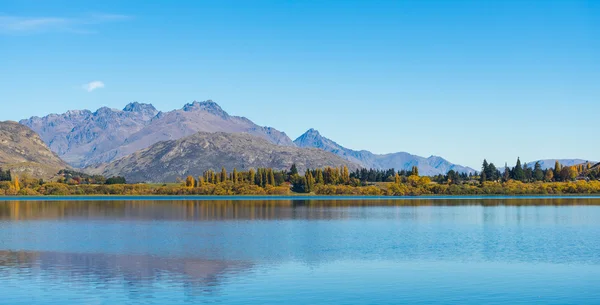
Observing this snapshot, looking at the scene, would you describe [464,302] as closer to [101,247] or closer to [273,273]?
[273,273]

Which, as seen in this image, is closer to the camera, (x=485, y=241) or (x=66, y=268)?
(x=66, y=268)

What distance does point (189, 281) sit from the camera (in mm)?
51375

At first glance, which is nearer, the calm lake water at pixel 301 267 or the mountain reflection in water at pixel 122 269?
the calm lake water at pixel 301 267

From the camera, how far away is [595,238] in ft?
282

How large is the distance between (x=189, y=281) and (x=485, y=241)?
44.4 metres

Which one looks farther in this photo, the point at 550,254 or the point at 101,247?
the point at 101,247

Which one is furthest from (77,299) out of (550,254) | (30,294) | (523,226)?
(523,226)

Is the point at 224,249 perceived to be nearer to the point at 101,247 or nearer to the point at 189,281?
the point at 101,247

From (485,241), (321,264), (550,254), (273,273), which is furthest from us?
(485,241)

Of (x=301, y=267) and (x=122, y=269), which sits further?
(x=301, y=267)

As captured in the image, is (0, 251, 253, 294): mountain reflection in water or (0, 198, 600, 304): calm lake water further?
(0, 251, 253, 294): mountain reflection in water

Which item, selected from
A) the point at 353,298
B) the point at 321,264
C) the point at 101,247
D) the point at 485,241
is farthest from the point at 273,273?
the point at 485,241

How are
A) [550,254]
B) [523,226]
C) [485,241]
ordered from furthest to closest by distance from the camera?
[523,226] < [485,241] < [550,254]

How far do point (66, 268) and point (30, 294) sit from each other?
40.6ft
